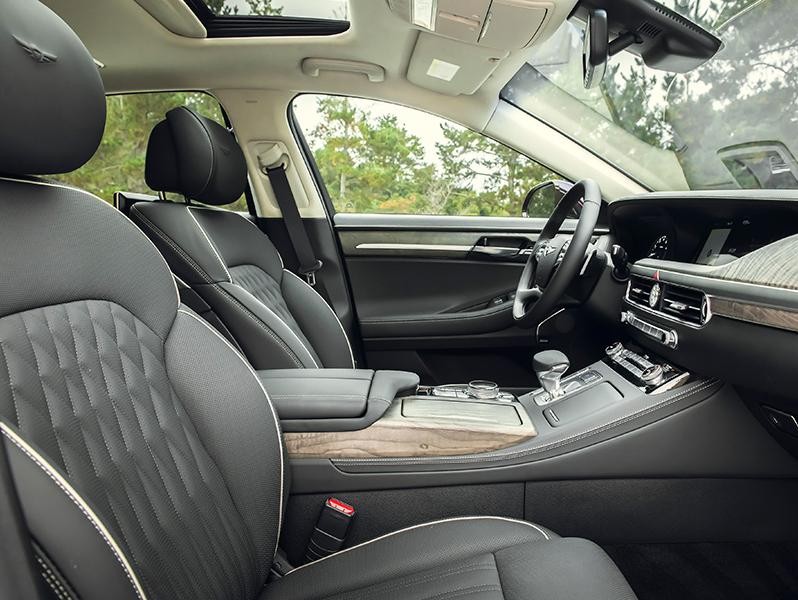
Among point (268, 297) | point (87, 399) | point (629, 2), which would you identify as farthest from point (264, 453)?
point (629, 2)

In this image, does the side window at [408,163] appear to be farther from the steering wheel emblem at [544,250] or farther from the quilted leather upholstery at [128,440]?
the quilted leather upholstery at [128,440]

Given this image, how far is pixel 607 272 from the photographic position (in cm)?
172

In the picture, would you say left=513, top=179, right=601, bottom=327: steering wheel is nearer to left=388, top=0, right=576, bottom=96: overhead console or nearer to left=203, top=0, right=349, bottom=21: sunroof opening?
left=388, top=0, right=576, bottom=96: overhead console

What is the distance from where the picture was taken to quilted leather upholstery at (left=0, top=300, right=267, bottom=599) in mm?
640

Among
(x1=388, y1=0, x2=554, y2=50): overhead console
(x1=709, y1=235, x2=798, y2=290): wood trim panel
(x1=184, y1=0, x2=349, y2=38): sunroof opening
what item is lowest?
(x1=709, y1=235, x2=798, y2=290): wood trim panel

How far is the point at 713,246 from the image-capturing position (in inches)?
55.1

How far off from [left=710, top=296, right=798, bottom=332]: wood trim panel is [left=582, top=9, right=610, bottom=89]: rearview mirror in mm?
886

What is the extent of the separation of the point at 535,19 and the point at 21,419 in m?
1.56

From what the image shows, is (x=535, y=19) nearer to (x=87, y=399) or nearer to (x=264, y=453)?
(x=264, y=453)

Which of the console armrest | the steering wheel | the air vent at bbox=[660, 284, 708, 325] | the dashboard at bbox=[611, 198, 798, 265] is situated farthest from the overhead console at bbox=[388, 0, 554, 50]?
the console armrest

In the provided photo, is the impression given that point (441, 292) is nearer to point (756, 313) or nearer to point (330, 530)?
point (330, 530)

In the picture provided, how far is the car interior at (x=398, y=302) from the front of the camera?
725mm

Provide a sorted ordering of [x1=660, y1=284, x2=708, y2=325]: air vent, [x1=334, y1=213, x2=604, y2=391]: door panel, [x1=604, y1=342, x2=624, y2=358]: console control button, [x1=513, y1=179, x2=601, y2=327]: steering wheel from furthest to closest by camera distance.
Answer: [x1=334, y1=213, x2=604, y2=391]: door panel, [x1=604, y1=342, x2=624, y2=358]: console control button, [x1=513, y1=179, x2=601, y2=327]: steering wheel, [x1=660, y1=284, x2=708, y2=325]: air vent

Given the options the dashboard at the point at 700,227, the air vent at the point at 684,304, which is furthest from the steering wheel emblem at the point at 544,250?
the air vent at the point at 684,304
